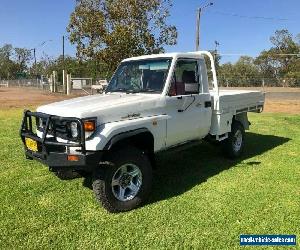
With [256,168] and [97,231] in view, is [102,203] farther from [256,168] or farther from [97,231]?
[256,168]

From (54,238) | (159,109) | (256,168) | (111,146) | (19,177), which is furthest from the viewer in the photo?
(256,168)

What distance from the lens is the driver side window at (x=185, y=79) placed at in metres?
6.19

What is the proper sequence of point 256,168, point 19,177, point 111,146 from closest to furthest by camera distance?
point 111,146 → point 19,177 → point 256,168

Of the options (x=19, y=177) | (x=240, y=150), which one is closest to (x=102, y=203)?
(x=19, y=177)

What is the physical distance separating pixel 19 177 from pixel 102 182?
235 centimetres

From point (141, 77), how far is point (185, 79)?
2.39 ft

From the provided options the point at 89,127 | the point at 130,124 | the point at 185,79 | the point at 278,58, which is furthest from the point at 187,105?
the point at 278,58

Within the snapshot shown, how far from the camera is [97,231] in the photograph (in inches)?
186

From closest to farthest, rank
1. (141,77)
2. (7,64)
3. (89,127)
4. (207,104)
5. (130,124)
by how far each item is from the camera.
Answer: (89,127), (130,124), (141,77), (207,104), (7,64)

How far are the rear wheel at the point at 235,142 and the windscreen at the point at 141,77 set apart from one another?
2477mm

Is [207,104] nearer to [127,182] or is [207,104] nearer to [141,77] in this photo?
[141,77]

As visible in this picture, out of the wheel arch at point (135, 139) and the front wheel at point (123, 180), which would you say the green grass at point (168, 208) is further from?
the wheel arch at point (135, 139)

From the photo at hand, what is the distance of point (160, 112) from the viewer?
5863 millimetres

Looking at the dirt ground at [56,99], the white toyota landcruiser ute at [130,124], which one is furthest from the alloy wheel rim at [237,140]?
the dirt ground at [56,99]
